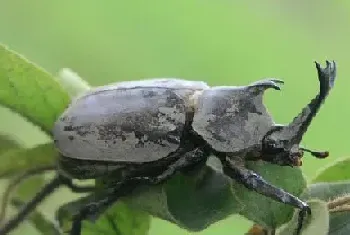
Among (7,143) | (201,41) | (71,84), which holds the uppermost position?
(71,84)

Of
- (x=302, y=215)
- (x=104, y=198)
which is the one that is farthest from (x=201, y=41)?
(x=302, y=215)

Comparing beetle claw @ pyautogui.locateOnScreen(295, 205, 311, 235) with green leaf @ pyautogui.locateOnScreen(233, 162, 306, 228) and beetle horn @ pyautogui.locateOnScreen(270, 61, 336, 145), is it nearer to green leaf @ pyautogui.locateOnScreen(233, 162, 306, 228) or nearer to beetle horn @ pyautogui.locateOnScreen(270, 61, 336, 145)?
green leaf @ pyautogui.locateOnScreen(233, 162, 306, 228)

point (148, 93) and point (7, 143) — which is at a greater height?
point (148, 93)

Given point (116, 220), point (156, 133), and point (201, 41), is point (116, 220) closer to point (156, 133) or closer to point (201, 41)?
point (156, 133)

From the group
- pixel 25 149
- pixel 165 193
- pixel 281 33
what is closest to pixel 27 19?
pixel 281 33

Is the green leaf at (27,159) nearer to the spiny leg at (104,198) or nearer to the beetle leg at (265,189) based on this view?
the spiny leg at (104,198)

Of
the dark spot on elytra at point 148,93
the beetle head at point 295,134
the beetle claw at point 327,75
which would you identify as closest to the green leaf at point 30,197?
the dark spot on elytra at point 148,93
